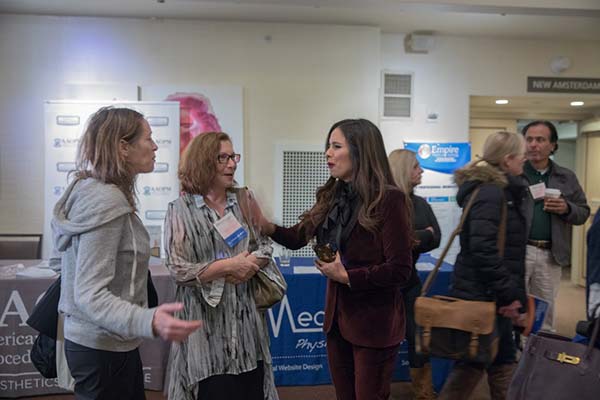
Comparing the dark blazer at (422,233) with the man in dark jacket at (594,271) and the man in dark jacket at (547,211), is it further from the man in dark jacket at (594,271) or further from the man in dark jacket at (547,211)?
the man in dark jacket at (594,271)

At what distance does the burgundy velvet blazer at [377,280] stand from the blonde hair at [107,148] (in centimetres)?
80

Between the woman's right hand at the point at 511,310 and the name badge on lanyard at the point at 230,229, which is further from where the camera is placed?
the woman's right hand at the point at 511,310

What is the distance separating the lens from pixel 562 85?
17.1 feet

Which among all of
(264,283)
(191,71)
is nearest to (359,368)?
(264,283)

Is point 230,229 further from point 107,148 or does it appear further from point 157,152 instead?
point 157,152

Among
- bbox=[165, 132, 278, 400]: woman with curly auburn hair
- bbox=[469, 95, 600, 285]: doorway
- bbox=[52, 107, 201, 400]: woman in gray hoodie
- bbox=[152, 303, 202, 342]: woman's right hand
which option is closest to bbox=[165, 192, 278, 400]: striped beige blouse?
bbox=[165, 132, 278, 400]: woman with curly auburn hair

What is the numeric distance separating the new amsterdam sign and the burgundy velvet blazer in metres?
4.37

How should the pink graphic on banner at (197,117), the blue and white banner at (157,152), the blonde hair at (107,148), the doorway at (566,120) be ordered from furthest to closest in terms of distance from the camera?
the doorway at (566,120)
the pink graphic on banner at (197,117)
the blue and white banner at (157,152)
the blonde hair at (107,148)

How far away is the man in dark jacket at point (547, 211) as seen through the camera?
2.98 meters

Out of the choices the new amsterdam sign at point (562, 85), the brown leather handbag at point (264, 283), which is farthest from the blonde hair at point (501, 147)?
the new amsterdam sign at point (562, 85)

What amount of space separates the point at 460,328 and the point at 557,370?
432 mm

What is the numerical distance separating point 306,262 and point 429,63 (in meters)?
3.00

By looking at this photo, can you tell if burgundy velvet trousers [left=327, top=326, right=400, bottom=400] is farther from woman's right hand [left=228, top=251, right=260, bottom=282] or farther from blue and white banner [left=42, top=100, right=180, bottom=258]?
blue and white banner [left=42, top=100, right=180, bottom=258]

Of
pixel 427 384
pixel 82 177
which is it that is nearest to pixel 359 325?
pixel 82 177
